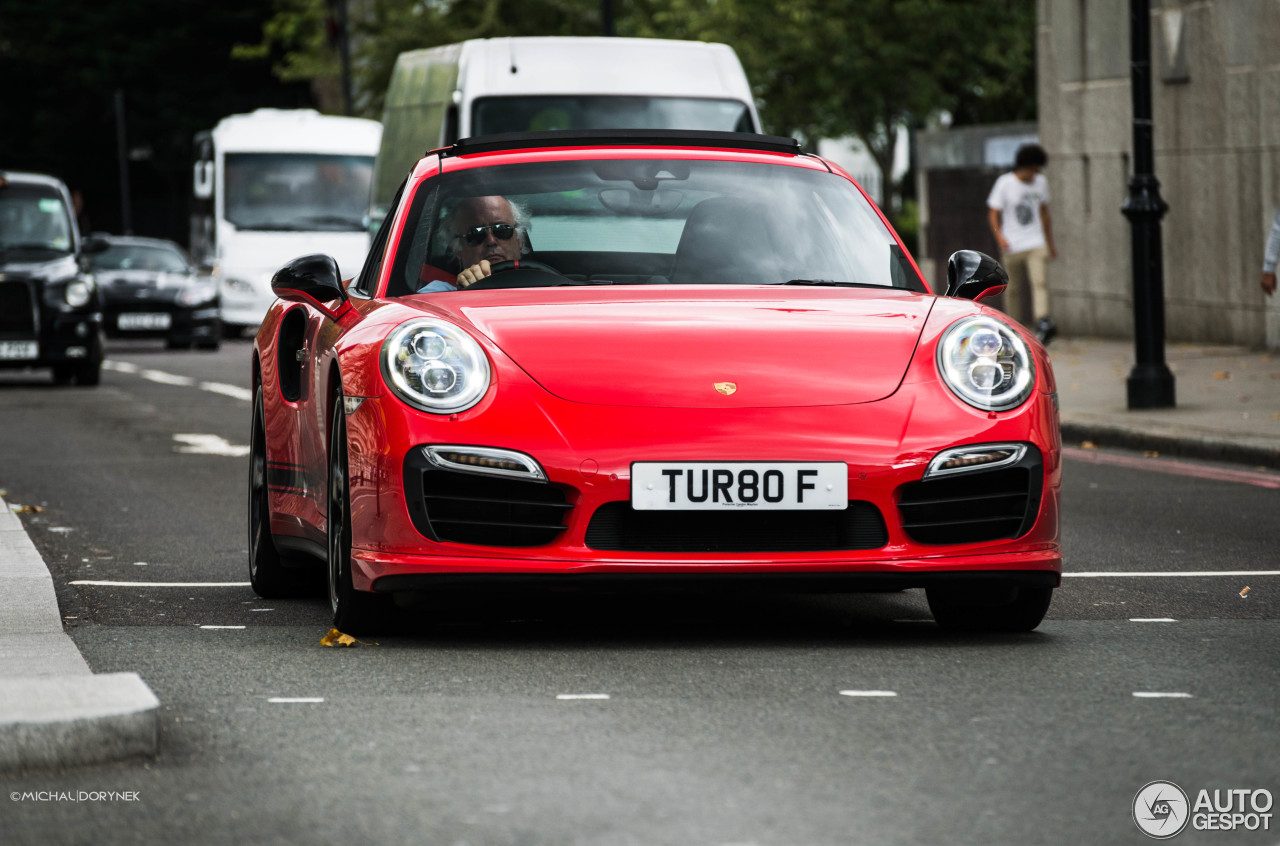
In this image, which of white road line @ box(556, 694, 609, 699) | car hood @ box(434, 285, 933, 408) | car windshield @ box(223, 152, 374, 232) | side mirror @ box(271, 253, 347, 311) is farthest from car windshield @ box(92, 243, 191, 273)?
white road line @ box(556, 694, 609, 699)

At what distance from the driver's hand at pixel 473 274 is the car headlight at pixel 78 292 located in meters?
15.5

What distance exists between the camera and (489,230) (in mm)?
7066

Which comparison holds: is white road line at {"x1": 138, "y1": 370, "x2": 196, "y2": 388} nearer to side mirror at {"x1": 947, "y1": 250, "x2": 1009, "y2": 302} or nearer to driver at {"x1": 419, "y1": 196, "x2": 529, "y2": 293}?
driver at {"x1": 419, "y1": 196, "x2": 529, "y2": 293}

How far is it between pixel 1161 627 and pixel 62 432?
11054 millimetres

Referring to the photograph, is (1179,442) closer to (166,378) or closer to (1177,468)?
(1177,468)

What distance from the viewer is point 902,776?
4.48m

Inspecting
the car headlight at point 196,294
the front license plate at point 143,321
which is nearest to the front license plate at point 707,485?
the car headlight at point 196,294

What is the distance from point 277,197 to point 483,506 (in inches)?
1116

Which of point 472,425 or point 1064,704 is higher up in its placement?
point 472,425

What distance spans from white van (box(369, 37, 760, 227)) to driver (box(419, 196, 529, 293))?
10.3 metres

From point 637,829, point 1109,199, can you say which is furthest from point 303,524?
point 1109,199

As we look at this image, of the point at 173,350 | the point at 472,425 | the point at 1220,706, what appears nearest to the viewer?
the point at 1220,706

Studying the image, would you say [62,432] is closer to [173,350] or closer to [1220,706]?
[1220,706]

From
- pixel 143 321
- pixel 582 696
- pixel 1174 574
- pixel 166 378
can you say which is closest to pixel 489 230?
pixel 582 696
